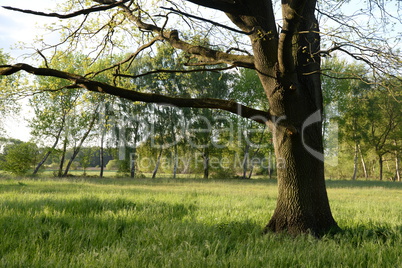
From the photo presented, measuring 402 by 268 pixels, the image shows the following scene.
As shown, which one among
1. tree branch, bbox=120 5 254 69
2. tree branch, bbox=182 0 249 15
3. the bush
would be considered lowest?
the bush

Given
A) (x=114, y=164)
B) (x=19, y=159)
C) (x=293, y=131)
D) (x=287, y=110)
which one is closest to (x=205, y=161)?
(x=114, y=164)

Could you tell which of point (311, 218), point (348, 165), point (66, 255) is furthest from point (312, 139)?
point (348, 165)

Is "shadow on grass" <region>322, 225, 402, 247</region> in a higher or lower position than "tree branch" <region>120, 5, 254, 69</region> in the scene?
lower

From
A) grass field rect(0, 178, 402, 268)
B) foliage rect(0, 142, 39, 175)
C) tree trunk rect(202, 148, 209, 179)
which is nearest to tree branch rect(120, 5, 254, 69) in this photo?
grass field rect(0, 178, 402, 268)

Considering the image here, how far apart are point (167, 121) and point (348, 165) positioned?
4505 centimetres

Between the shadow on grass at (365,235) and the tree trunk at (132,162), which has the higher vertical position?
the tree trunk at (132,162)

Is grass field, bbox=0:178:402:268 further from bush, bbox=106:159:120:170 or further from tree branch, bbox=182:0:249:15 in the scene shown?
bush, bbox=106:159:120:170

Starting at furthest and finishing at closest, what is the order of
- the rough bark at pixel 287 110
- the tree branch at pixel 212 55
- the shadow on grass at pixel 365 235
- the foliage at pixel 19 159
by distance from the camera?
the foliage at pixel 19 159, the tree branch at pixel 212 55, the rough bark at pixel 287 110, the shadow on grass at pixel 365 235

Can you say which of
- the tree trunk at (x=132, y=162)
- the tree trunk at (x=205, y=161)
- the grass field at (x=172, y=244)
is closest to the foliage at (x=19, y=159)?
the tree trunk at (x=132, y=162)

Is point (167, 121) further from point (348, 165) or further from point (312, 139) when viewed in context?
point (348, 165)

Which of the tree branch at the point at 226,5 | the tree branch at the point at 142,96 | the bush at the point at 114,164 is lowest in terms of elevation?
the bush at the point at 114,164

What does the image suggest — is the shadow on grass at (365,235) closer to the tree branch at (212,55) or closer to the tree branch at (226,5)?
the tree branch at (212,55)

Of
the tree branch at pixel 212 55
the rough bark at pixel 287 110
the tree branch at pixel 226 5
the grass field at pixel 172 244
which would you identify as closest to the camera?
the grass field at pixel 172 244

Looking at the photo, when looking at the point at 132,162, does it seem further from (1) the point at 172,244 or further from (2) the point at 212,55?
(1) the point at 172,244
